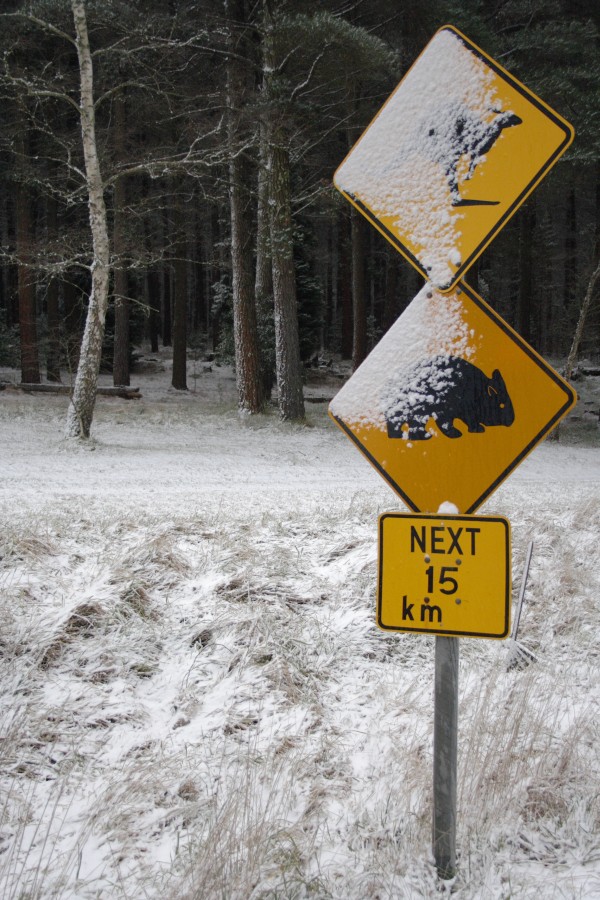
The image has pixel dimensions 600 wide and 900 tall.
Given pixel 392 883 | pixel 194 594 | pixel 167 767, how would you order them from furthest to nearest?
pixel 194 594 < pixel 167 767 < pixel 392 883

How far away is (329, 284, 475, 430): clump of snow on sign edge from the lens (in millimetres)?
2025

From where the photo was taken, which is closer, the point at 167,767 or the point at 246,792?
the point at 246,792

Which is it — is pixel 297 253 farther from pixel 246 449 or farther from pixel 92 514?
pixel 92 514

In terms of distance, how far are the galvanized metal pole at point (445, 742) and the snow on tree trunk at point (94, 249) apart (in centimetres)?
1094

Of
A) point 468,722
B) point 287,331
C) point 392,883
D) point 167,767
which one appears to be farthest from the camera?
point 287,331

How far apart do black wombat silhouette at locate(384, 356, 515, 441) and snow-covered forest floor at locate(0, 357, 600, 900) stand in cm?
168

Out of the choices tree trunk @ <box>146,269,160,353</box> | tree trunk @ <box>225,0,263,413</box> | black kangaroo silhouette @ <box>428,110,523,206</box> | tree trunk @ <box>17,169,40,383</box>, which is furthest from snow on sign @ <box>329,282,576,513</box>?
tree trunk @ <box>146,269,160,353</box>

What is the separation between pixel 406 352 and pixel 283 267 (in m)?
14.3

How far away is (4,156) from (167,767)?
26585 millimetres

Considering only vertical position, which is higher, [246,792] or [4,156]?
[4,156]

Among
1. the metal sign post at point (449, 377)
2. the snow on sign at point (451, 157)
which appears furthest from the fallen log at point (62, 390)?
the metal sign post at point (449, 377)

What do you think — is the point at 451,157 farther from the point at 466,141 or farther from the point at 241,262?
the point at 241,262

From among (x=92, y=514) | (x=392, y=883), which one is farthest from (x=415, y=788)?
(x=92, y=514)

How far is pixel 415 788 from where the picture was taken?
2.76 meters
